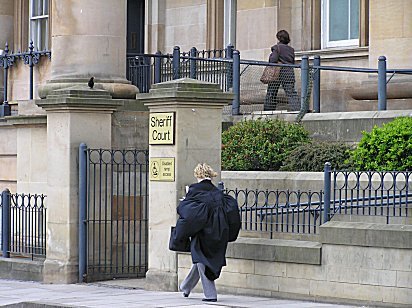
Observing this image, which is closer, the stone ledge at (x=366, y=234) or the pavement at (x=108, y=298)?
the stone ledge at (x=366, y=234)

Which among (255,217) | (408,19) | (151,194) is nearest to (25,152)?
(151,194)

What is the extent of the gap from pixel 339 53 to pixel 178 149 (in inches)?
353

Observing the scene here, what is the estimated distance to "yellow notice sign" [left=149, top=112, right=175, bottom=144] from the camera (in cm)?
1616

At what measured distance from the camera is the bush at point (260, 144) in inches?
725

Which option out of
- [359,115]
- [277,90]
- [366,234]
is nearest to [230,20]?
[277,90]

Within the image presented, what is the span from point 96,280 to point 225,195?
414 cm

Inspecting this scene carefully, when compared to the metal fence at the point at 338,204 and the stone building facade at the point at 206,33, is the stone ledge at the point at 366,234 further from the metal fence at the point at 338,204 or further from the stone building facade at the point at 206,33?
the stone building facade at the point at 206,33

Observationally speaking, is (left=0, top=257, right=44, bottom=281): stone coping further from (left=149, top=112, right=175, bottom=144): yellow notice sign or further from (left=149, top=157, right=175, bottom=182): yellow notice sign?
(left=149, top=112, right=175, bottom=144): yellow notice sign

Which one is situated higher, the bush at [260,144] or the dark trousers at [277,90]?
the dark trousers at [277,90]

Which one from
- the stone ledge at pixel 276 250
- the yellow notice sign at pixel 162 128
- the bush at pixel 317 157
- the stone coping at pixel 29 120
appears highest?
the stone coping at pixel 29 120

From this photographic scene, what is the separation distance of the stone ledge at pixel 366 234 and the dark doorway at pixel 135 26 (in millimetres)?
16113

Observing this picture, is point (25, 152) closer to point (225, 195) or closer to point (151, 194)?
point (151, 194)

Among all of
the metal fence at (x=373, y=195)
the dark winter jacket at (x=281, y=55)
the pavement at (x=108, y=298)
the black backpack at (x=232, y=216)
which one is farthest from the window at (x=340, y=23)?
the black backpack at (x=232, y=216)

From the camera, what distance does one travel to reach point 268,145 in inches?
727
